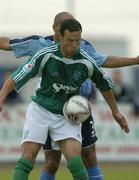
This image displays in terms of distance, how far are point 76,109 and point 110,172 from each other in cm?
798

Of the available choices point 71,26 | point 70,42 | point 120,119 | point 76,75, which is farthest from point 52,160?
point 71,26

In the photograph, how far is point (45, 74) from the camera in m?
10.5

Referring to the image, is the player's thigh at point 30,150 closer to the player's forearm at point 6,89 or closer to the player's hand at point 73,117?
the player's hand at point 73,117

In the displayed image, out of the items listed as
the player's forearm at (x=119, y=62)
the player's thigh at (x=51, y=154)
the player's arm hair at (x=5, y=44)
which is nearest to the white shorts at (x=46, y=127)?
the player's thigh at (x=51, y=154)

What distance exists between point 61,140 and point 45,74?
31.0 inches

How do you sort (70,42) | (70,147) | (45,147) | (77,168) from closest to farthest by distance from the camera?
(70,42) < (77,168) < (70,147) < (45,147)

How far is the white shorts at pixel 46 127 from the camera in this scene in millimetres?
10508

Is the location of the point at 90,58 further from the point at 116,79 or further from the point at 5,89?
the point at 116,79

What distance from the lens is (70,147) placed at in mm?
10430

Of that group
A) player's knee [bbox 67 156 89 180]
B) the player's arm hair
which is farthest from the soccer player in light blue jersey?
player's knee [bbox 67 156 89 180]

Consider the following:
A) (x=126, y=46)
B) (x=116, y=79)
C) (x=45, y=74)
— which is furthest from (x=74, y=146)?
(x=126, y=46)

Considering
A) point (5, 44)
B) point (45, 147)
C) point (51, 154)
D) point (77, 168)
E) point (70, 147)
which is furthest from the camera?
point (5, 44)

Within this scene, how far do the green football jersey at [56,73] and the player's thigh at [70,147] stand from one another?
0.38 m

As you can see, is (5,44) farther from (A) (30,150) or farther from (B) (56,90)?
(A) (30,150)
